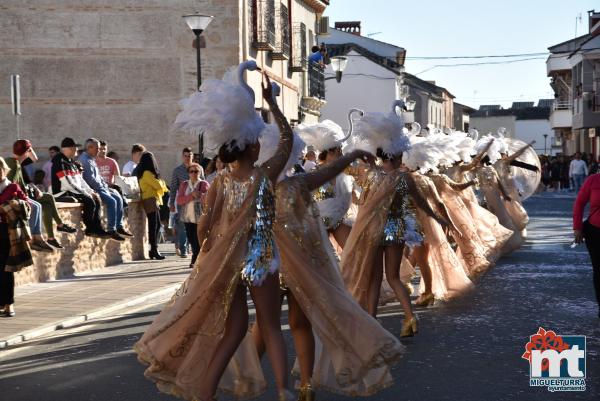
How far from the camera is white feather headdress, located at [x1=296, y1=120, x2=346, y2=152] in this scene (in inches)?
447

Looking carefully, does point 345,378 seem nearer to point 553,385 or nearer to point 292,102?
point 553,385

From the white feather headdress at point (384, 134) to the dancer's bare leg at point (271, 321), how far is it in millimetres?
3708

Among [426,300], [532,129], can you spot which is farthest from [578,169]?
[532,129]

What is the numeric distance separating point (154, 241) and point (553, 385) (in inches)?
471

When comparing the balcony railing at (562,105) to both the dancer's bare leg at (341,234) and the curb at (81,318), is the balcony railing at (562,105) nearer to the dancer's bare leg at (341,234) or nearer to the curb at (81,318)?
the curb at (81,318)

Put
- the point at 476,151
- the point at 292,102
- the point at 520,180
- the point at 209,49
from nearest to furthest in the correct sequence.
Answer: the point at 476,151 < the point at 520,180 < the point at 209,49 < the point at 292,102

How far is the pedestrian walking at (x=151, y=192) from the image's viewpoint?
19.0m

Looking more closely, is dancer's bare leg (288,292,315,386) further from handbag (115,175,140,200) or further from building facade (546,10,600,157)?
building facade (546,10,600,157)

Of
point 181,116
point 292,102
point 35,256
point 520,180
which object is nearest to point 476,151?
point 520,180

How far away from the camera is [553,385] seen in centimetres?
775

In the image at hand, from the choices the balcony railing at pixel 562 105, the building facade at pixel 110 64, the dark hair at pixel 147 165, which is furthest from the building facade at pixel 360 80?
the dark hair at pixel 147 165

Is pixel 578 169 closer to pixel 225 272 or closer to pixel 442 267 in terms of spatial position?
pixel 442 267

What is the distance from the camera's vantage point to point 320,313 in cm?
671

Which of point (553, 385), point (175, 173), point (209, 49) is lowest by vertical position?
point (553, 385)
